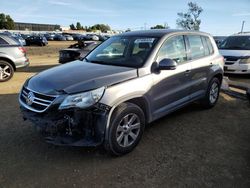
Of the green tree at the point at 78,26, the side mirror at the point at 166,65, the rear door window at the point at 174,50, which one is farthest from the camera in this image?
the green tree at the point at 78,26

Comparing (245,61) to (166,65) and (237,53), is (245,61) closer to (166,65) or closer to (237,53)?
(237,53)

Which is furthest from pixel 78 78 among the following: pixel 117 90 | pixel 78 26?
pixel 78 26

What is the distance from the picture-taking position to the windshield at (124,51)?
4238 mm

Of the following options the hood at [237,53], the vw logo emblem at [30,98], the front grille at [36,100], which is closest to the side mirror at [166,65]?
the front grille at [36,100]

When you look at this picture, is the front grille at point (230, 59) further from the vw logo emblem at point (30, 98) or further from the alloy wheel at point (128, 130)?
the vw logo emblem at point (30, 98)

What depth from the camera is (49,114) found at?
134 inches

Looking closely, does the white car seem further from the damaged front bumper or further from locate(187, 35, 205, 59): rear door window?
the damaged front bumper

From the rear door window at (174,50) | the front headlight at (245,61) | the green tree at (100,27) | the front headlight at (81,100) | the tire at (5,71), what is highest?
the green tree at (100,27)

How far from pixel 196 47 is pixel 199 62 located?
0.32 meters

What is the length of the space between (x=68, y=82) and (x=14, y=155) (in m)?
1.37

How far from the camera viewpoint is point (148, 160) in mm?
3693

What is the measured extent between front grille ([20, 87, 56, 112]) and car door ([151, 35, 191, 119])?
5.19ft

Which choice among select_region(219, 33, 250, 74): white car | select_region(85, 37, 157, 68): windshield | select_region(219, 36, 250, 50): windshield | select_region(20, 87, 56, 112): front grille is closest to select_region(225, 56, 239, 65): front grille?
select_region(219, 33, 250, 74): white car

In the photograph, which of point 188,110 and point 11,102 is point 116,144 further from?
point 11,102
